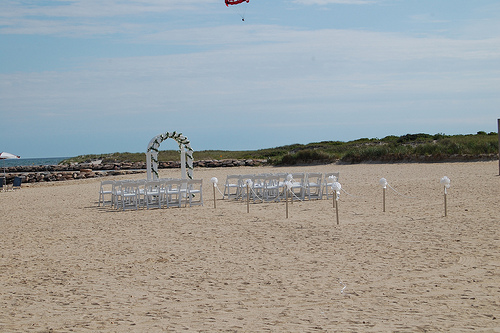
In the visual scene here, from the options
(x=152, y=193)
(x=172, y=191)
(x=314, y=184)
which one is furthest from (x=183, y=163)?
(x=314, y=184)

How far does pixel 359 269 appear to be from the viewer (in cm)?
702

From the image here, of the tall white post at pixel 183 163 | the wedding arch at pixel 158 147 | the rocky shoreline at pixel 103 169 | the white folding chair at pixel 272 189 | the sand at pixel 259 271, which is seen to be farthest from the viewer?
the rocky shoreline at pixel 103 169

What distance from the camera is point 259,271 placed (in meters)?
7.15

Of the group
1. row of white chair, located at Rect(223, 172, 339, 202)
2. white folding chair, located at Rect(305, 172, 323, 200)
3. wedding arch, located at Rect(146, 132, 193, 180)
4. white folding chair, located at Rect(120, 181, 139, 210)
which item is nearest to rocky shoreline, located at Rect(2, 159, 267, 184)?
wedding arch, located at Rect(146, 132, 193, 180)

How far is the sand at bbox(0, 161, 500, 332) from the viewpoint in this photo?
521cm

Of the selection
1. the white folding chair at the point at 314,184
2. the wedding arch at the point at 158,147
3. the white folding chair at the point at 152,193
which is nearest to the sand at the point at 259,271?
the white folding chair at the point at 152,193

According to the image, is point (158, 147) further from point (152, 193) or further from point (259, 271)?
point (259, 271)

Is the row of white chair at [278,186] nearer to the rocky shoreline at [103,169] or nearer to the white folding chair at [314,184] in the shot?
the white folding chair at [314,184]

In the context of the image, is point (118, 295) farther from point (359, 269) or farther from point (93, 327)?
point (359, 269)

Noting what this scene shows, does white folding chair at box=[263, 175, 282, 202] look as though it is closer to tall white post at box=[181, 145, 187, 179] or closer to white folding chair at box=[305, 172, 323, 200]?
white folding chair at box=[305, 172, 323, 200]

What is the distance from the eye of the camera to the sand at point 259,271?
521cm

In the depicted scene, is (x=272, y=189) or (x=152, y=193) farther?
(x=272, y=189)

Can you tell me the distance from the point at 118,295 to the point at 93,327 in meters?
1.10

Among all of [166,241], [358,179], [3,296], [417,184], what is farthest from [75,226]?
[358,179]
